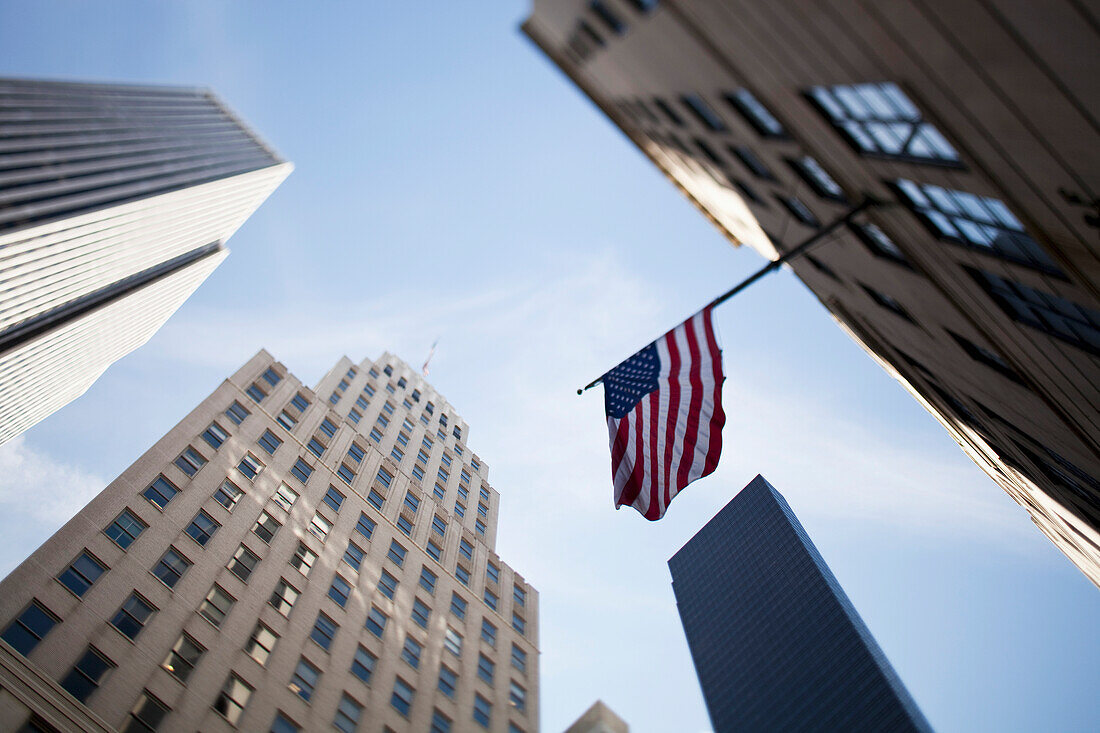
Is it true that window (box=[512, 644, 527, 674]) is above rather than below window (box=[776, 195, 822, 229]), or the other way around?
below

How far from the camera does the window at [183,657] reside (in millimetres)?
24781

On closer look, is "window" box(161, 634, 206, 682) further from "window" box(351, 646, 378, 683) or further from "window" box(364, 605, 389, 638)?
"window" box(364, 605, 389, 638)

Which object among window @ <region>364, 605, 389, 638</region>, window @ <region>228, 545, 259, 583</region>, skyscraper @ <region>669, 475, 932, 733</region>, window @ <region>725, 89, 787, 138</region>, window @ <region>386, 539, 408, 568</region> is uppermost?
skyscraper @ <region>669, 475, 932, 733</region>

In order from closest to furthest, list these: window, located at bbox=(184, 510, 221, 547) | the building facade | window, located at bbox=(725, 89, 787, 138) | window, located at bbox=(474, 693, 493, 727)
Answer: the building facade → window, located at bbox=(725, 89, 787, 138) → window, located at bbox=(184, 510, 221, 547) → window, located at bbox=(474, 693, 493, 727)

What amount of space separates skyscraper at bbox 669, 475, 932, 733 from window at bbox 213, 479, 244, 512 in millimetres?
141023

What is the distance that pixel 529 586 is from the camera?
47.5 meters

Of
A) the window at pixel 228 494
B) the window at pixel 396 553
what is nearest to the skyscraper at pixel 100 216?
the window at pixel 228 494

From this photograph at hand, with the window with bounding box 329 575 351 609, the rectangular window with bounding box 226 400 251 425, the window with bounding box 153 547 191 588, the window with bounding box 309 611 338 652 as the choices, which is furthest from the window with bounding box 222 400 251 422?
the window with bounding box 309 611 338 652

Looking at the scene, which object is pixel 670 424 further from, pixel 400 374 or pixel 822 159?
pixel 400 374

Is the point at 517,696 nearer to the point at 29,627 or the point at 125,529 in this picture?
the point at 125,529

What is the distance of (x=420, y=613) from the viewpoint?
36375 millimetres

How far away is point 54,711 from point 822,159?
29109 mm

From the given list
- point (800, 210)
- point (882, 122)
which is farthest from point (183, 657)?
point (882, 122)

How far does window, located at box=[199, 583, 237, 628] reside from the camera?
27422 millimetres
